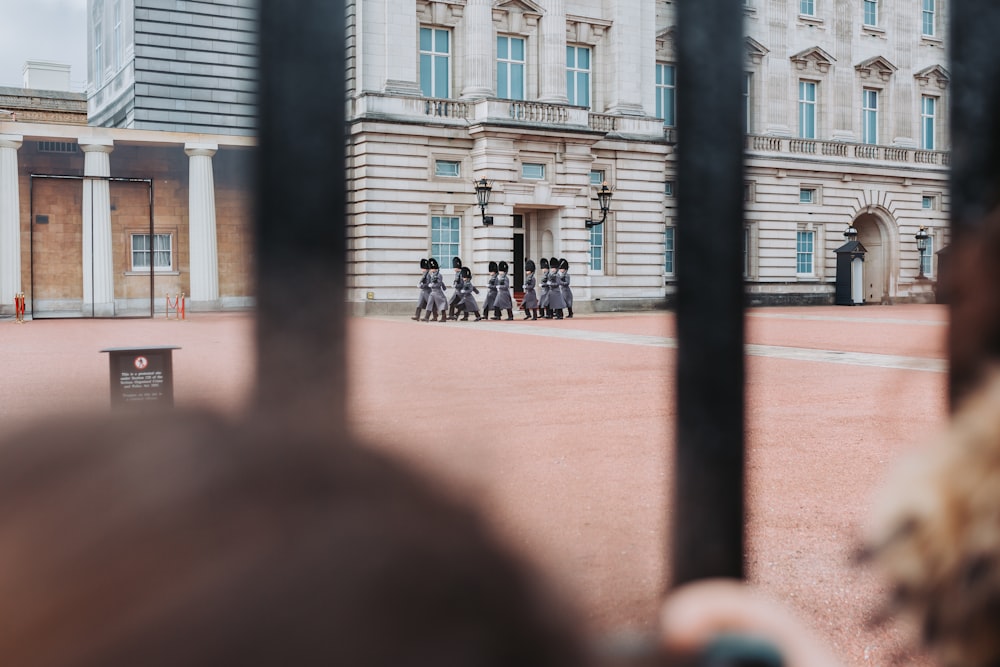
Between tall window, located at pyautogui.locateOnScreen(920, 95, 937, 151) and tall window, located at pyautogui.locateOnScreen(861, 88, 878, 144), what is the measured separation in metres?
1.34

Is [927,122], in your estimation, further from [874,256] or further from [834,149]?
[874,256]

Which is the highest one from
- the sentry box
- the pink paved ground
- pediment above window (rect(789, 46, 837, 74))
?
pediment above window (rect(789, 46, 837, 74))

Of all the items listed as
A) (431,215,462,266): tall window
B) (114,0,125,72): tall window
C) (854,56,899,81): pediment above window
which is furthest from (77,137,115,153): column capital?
(854,56,899,81): pediment above window

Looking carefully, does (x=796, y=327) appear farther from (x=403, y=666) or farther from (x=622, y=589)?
(x=403, y=666)

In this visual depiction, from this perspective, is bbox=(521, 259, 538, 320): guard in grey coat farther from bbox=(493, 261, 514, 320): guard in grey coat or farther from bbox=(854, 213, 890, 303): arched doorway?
bbox=(854, 213, 890, 303): arched doorway

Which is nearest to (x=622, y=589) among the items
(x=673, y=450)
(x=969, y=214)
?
(x=673, y=450)

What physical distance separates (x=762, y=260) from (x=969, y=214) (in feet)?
95.9

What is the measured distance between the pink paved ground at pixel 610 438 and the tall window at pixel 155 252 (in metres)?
11.4

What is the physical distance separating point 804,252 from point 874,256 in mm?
2076

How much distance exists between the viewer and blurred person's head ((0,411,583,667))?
0.39m

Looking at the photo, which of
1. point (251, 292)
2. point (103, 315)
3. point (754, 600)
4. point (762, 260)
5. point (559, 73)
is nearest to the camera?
point (754, 600)

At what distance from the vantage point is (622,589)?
2.70 m

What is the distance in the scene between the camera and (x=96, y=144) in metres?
24.0

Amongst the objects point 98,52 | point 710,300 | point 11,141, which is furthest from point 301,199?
point 98,52
